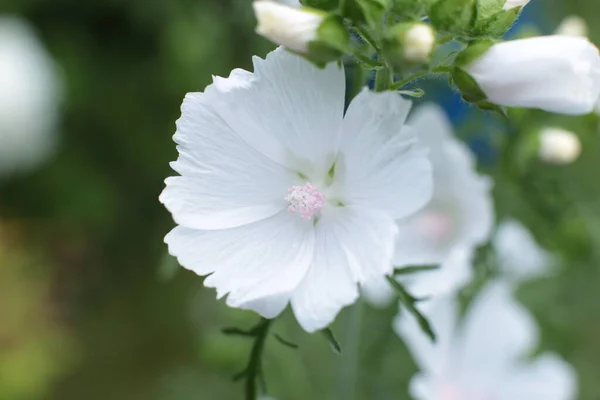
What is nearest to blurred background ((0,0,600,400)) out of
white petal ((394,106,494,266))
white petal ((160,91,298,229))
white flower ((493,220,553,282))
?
white flower ((493,220,553,282))

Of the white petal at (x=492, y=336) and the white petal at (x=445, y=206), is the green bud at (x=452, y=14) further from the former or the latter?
the white petal at (x=492, y=336)

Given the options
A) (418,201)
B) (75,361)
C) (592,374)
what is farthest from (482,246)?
(75,361)

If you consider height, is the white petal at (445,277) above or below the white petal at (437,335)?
above

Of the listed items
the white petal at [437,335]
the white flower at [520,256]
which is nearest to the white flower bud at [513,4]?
the white petal at [437,335]

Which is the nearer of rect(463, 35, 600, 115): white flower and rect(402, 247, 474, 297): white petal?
rect(463, 35, 600, 115): white flower

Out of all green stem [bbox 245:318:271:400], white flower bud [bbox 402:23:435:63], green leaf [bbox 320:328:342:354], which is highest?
white flower bud [bbox 402:23:435:63]

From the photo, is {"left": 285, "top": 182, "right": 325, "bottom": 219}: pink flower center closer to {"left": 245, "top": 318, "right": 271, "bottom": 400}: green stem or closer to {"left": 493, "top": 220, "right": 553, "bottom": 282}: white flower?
{"left": 245, "top": 318, "right": 271, "bottom": 400}: green stem
